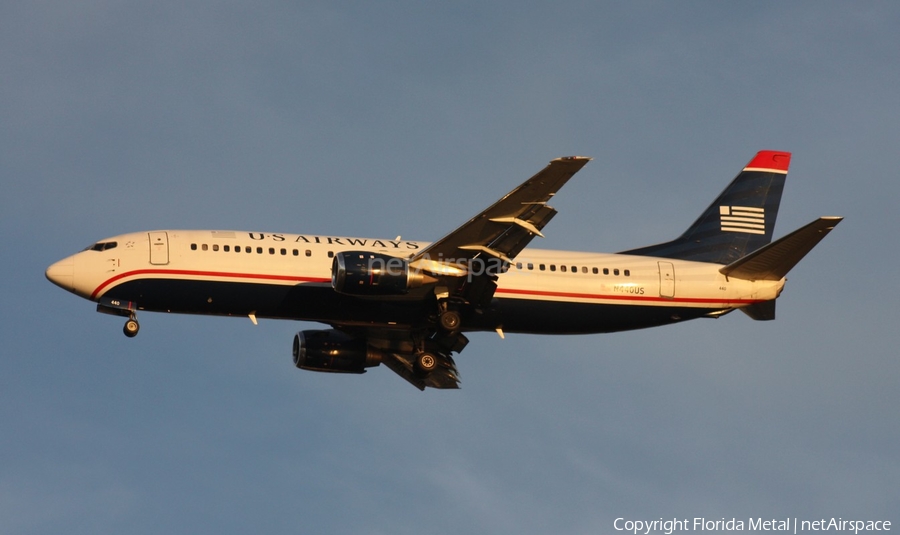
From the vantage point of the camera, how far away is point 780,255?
162 feet

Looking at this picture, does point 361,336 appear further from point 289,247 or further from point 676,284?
point 676,284

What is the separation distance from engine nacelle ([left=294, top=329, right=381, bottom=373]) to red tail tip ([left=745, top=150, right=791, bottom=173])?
19.1 meters

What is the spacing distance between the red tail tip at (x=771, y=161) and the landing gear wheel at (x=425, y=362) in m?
17.6

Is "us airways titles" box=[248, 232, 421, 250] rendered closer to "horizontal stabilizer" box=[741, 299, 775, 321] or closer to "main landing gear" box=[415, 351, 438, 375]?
"main landing gear" box=[415, 351, 438, 375]

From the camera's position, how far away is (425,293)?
4712 centimetres

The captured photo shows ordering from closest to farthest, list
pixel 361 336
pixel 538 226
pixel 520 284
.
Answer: pixel 538 226, pixel 520 284, pixel 361 336

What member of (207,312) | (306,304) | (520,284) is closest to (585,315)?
(520,284)

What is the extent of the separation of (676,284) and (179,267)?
63.3ft

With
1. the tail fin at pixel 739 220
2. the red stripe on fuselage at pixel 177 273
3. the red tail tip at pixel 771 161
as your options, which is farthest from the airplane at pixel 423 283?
the red tail tip at pixel 771 161

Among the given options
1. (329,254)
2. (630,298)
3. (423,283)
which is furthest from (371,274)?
(630,298)

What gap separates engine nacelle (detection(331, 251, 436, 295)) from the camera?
44.5m

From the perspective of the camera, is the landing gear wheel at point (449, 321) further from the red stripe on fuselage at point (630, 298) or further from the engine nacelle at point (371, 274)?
the red stripe on fuselage at point (630, 298)

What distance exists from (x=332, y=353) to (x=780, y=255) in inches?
710

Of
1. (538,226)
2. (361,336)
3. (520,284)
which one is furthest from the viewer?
(361,336)
